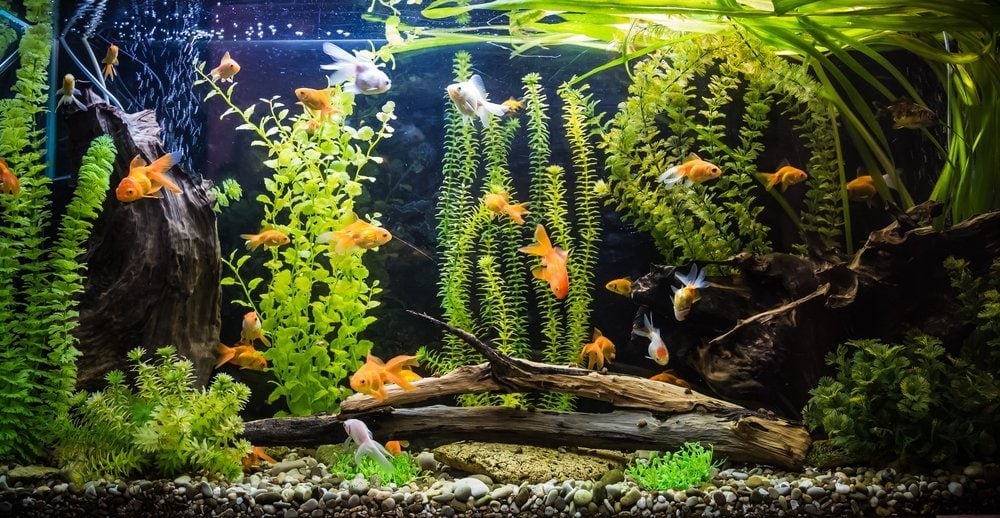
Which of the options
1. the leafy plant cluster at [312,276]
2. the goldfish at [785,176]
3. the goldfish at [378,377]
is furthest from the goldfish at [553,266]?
the goldfish at [785,176]

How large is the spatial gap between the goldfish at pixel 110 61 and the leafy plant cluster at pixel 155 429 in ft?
8.62

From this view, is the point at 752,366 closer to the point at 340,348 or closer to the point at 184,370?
the point at 340,348

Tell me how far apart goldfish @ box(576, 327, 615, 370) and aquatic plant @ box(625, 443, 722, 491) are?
1037 mm

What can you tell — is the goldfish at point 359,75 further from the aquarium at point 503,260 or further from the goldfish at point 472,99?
the goldfish at point 472,99

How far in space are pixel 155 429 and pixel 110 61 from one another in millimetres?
3159

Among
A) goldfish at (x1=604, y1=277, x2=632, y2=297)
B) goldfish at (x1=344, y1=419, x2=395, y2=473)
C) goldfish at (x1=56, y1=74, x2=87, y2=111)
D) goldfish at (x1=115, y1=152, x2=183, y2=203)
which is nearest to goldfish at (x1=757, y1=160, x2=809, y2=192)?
goldfish at (x1=604, y1=277, x2=632, y2=297)

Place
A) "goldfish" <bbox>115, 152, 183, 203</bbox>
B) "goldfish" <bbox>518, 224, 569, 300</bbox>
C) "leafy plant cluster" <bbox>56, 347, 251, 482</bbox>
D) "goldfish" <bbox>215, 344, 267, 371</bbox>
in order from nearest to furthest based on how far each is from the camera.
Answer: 1. "leafy plant cluster" <bbox>56, 347, 251, 482</bbox>
2. "goldfish" <bbox>115, 152, 183, 203</bbox>
3. "goldfish" <bbox>518, 224, 569, 300</bbox>
4. "goldfish" <bbox>215, 344, 267, 371</bbox>

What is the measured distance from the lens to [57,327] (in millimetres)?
4004

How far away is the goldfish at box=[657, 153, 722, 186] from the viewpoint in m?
4.48

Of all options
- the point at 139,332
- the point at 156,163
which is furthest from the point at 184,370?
the point at 156,163

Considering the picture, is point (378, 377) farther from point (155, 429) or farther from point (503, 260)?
point (503, 260)

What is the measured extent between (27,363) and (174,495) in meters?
1.36

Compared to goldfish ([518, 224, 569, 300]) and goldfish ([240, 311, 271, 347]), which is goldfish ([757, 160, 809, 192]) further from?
goldfish ([240, 311, 271, 347])

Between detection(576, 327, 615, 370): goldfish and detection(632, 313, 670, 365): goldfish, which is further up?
detection(632, 313, 670, 365): goldfish
